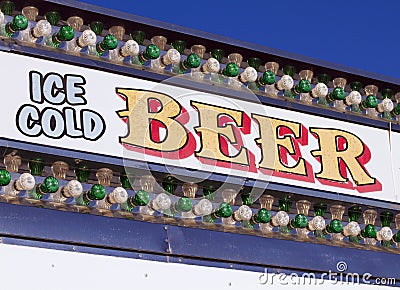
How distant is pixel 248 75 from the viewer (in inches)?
292

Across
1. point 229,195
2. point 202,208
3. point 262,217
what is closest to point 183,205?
point 202,208

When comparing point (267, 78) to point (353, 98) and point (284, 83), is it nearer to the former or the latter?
point (284, 83)

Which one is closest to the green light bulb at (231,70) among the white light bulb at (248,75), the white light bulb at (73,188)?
the white light bulb at (248,75)

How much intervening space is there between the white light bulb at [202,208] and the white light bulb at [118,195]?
0.55 m

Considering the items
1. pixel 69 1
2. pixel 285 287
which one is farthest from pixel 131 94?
pixel 285 287

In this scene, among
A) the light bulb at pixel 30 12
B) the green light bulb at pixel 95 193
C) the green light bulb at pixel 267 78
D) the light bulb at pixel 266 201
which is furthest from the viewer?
the green light bulb at pixel 267 78

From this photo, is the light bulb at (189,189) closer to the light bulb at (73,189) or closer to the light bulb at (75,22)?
the light bulb at (73,189)

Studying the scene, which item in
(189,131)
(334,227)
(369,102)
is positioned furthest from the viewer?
(369,102)

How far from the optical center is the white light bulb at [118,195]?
655cm

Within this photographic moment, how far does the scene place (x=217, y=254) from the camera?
→ 6871mm

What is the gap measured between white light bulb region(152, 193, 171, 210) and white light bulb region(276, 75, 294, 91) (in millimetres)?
1408

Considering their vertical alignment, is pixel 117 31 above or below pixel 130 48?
above

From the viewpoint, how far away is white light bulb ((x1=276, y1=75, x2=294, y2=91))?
300 inches

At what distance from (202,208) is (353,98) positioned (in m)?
1.75
